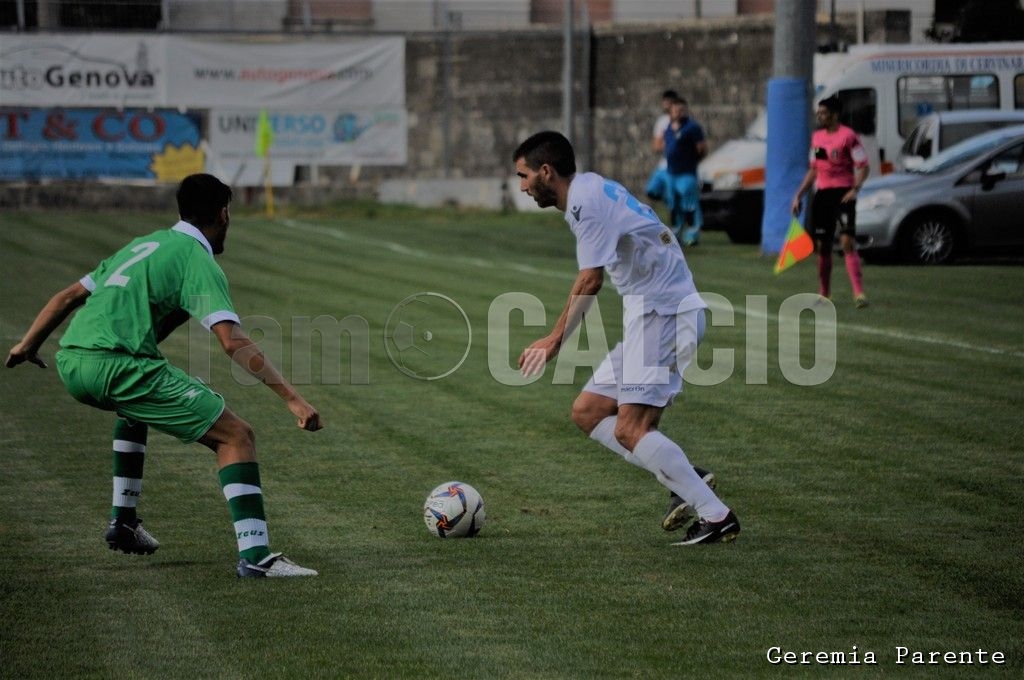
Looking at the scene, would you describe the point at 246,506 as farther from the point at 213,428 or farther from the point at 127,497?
the point at 127,497

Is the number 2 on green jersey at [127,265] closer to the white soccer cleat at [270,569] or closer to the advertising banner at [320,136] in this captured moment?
the white soccer cleat at [270,569]

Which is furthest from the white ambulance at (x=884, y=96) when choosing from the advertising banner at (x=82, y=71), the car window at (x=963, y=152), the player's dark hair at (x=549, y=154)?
the player's dark hair at (x=549, y=154)

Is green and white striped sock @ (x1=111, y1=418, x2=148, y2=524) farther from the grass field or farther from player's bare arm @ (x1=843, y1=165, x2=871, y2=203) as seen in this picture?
player's bare arm @ (x1=843, y1=165, x2=871, y2=203)

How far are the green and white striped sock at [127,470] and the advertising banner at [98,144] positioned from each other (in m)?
25.7

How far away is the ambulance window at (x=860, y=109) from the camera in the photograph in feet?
82.2

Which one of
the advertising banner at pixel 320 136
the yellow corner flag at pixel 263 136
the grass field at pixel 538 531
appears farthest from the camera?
the advertising banner at pixel 320 136

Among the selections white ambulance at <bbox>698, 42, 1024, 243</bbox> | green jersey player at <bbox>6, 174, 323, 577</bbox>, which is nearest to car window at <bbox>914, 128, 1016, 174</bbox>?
white ambulance at <bbox>698, 42, 1024, 243</bbox>

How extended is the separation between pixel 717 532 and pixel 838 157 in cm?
1040

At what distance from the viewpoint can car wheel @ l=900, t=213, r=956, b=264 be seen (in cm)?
2130

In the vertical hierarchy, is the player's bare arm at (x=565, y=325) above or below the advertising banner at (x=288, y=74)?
below

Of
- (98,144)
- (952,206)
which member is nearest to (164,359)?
(952,206)

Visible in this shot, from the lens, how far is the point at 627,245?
7305mm

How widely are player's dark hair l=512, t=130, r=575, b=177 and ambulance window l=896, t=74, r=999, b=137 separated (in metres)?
18.7

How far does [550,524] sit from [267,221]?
73.0ft
